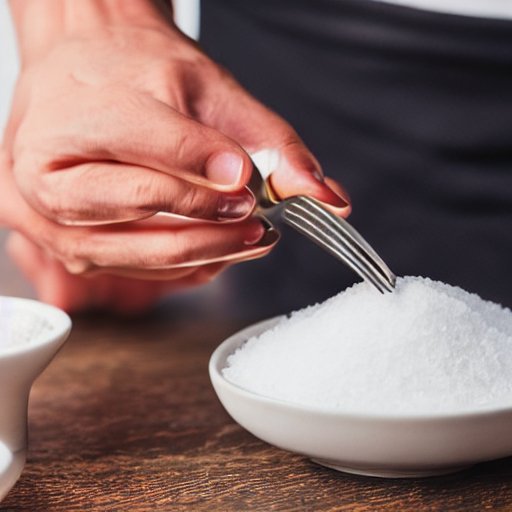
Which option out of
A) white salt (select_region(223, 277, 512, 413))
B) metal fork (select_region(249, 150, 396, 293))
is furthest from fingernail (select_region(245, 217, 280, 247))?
white salt (select_region(223, 277, 512, 413))

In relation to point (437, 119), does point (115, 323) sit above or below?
below

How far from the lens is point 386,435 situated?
0.50m

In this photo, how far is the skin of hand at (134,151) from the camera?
71cm

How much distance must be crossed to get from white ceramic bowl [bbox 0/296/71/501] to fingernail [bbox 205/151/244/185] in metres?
0.18

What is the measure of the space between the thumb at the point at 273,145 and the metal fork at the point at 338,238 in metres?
0.05

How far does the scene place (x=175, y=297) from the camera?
43.3 inches

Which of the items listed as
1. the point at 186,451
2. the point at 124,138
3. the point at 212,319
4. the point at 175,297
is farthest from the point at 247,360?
the point at 175,297

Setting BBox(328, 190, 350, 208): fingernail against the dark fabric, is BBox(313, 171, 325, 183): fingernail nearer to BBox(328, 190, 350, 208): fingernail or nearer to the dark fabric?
BBox(328, 190, 350, 208): fingernail

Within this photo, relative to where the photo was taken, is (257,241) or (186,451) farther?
(257,241)

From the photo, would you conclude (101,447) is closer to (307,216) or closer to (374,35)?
(307,216)

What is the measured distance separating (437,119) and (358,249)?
0.51 m

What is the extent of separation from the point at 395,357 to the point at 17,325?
0.78 ft

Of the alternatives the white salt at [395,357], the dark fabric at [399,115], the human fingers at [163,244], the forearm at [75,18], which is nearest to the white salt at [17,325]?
the white salt at [395,357]

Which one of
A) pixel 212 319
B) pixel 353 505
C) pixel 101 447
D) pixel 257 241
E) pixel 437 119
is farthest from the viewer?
pixel 437 119
